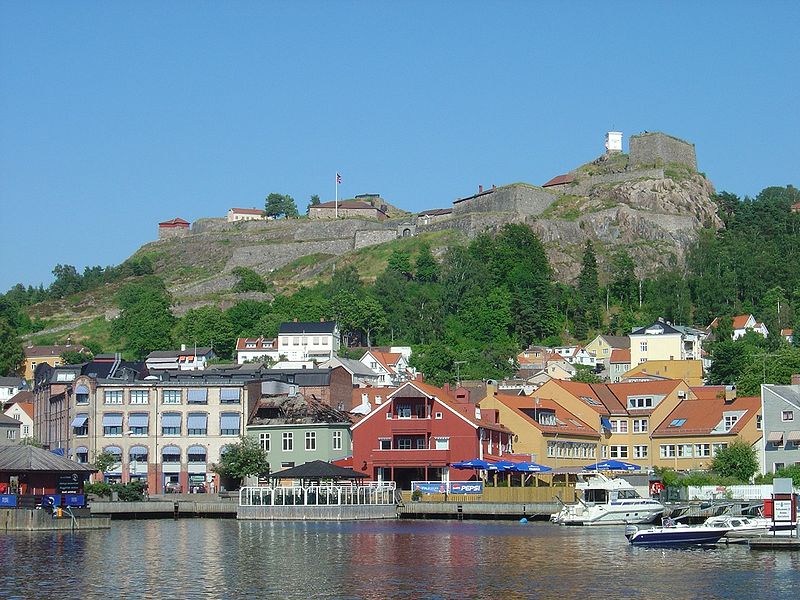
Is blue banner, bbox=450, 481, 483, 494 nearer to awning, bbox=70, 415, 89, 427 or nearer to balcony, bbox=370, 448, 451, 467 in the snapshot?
balcony, bbox=370, 448, 451, 467

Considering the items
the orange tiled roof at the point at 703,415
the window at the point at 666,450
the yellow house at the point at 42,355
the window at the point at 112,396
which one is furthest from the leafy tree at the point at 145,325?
the window at the point at 666,450

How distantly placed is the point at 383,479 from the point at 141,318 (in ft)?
328

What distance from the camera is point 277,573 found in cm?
4891

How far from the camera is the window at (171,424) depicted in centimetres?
9556

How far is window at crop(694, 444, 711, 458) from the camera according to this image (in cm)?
9319

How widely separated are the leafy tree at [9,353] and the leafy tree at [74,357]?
6448 millimetres

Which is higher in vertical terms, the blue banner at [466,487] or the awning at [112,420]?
the awning at [112,420]

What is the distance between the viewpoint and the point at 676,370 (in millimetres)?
A: 136000

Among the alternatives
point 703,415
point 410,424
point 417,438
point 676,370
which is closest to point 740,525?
point 417,438

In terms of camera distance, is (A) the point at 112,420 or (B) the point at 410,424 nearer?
(B) the point at 410,424

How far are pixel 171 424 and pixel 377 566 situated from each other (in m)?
47.3

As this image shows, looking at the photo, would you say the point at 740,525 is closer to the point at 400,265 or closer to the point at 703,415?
the point at 703,415

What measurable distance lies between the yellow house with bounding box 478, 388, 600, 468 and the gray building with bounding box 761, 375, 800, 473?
13.2m

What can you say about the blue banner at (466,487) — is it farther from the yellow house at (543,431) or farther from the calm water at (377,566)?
the calm water at (377,566)
